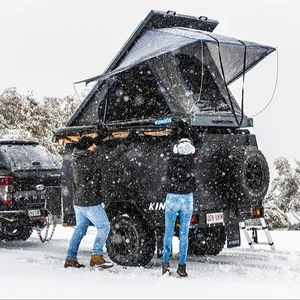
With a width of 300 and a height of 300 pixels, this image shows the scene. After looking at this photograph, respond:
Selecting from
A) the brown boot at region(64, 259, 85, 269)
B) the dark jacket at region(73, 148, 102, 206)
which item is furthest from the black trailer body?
the brown boot at region(64, 259, 85, 269)

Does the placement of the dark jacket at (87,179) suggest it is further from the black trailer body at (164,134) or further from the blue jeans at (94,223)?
the black trailer body at (164,134)

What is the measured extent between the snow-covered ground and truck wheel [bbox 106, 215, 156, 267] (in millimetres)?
192

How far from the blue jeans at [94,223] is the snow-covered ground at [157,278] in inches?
13.3

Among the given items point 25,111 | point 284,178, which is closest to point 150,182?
point 25,111

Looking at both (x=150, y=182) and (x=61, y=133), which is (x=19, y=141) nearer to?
(x=61, y=133)

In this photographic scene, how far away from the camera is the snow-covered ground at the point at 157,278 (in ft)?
20.0

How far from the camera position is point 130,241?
325 inches

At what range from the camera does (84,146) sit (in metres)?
7.91

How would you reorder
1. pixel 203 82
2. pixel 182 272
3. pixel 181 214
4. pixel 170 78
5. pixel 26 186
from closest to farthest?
1. pixel 182 272
2. pixel 181 214
3. pixel 170 78
4. pixel 203 82
5. pixel 26 186

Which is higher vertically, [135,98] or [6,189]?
[135,98]

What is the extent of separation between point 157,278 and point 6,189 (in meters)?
4.15

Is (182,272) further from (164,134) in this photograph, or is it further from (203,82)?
(203,82)

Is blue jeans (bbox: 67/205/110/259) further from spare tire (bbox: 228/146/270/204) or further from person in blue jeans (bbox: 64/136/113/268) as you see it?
spare tire (bbox: 228/146/270/204)

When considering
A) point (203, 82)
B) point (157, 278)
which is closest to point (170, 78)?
point (203, 82)
